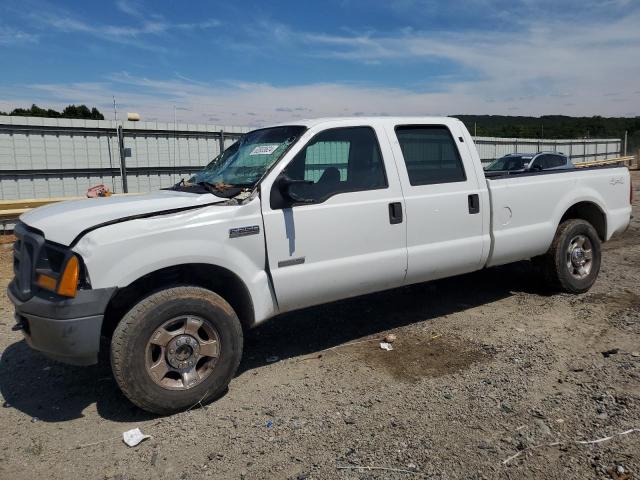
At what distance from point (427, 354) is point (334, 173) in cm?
179

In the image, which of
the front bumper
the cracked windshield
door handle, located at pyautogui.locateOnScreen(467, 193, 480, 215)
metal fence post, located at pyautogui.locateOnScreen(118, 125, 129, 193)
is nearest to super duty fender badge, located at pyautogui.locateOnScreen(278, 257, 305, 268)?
the cracked windshield

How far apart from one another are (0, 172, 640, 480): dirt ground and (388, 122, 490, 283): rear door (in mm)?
746

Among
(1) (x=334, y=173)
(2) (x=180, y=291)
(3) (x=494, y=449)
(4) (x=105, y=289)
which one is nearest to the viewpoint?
(3) (x=494, y=449)

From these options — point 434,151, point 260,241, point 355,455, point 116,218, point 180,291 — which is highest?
point 434,151

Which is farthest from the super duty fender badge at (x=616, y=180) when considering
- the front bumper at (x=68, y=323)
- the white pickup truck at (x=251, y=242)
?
the front bumper at (x=68, y=323)

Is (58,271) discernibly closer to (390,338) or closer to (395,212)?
(395,212)

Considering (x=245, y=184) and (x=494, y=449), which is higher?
(x=245, y=184)

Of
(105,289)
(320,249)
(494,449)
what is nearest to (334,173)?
(320,249)

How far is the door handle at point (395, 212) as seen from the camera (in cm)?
457

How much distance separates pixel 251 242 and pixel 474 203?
93.3 inches

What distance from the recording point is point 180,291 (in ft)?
12.1

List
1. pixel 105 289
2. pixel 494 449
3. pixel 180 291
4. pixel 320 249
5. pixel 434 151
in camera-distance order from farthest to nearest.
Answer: pixel 434 151, pixel 320 249, pixel 180 291, pixel 105 289, pixel 494 449

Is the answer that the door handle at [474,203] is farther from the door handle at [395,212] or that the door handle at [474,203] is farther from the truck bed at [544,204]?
the door handle at [395,212]

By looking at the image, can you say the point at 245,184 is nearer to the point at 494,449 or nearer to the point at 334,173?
the point at 334,173
